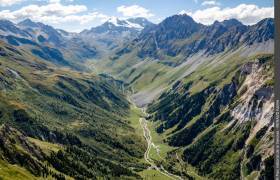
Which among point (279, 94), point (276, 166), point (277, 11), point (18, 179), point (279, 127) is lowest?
point (18, 179)

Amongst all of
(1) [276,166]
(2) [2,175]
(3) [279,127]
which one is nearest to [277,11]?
(3) [279,127]

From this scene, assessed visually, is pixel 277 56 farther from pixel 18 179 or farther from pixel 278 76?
pixel 18 179

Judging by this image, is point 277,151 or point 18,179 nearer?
point 277,151

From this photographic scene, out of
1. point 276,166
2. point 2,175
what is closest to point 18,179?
point 2,175

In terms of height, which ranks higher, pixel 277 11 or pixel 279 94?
pixel 277 11

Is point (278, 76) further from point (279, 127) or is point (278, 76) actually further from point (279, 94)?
point (279, 127)

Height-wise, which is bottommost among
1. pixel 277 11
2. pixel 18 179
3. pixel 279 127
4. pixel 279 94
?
pixel 18 179

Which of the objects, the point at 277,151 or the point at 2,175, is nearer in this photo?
the point at 277,151

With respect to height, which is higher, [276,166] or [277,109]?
[277,109]

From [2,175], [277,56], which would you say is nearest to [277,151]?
[277,56]
